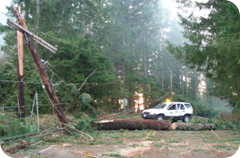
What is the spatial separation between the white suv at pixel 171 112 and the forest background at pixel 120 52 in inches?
132

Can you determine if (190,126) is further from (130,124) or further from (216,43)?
(216,43)

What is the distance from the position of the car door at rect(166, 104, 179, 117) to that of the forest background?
369 centimetres

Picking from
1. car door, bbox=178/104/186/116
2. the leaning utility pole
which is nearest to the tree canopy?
car door, bbox=178/104/186/116

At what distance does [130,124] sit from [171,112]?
549cm

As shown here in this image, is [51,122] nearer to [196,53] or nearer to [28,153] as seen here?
[28,153]

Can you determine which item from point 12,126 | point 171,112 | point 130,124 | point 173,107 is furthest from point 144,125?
point 12,126

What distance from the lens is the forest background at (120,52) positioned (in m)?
11.6

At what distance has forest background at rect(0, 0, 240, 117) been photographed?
11617 mm

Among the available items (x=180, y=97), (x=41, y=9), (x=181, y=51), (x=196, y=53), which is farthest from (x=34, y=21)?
(x=180, y=97)

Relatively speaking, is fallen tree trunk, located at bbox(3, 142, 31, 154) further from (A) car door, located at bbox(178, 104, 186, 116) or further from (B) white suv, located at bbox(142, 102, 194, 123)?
(A) car door, located at bbox(178, 104, 186, 116)

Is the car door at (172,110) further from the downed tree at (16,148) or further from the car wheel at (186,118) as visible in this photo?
the downed tree at (16,148)

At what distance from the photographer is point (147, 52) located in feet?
146

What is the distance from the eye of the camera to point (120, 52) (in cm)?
3662

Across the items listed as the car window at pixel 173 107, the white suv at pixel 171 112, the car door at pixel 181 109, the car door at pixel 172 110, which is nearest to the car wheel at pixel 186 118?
the white suv at pixel 171 112
